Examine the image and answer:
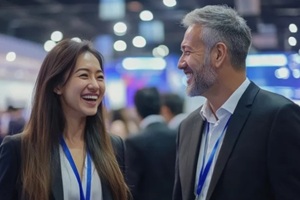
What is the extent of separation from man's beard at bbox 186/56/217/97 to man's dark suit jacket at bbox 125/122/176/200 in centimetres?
157

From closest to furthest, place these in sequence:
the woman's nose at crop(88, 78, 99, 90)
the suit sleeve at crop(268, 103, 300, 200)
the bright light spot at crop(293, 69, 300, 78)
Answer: the suit sleeve at crop(268, 103, 300, 200), the woman's nose at crop(88, 78, 99, 90), the bright light spot at crop(293, 69, 300, 78)

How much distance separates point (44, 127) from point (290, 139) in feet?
3.04

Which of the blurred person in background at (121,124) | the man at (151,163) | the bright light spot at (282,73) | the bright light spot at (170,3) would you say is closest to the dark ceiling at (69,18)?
the bright light spot at (170,3)

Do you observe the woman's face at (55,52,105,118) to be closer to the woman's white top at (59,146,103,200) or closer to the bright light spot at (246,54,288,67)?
the woman's white top at (59,146,103,200)

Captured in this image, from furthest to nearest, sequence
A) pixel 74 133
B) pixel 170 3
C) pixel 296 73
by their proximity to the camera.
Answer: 1. pixel 170 3
2. pixel 296 73
3. pixel 74 133

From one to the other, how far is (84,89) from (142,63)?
557 centimetres

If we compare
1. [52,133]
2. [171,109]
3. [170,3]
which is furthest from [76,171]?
[170,3]

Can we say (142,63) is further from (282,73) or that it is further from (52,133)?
(52,133)

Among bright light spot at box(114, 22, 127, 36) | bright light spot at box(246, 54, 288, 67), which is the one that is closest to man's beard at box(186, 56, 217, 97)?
bright light spot at box(246, 54, 288, 67)

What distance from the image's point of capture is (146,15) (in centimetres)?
759

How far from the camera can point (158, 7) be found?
7.38 meters

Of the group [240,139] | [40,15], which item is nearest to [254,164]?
[240,139]

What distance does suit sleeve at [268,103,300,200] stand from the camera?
5.65 feet

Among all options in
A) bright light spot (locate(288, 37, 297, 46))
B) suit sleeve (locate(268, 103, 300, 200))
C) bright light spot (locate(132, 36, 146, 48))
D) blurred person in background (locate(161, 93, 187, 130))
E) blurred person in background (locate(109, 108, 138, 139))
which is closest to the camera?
suit sleeve (locate(268, 103, 300, 200))
